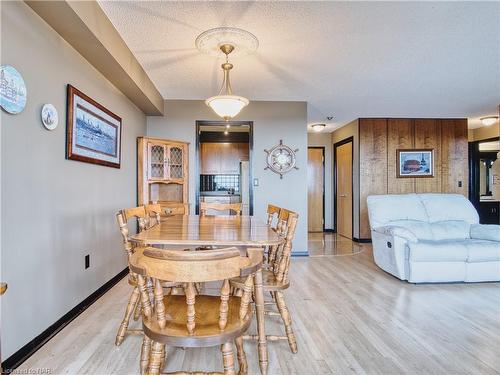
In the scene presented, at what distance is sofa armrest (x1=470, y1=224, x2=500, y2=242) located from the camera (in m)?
3.45

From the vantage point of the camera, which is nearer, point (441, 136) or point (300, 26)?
point (300, 26)

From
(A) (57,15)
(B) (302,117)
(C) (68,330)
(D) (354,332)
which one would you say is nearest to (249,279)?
(D) (354,332)

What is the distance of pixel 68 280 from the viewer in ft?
7.70

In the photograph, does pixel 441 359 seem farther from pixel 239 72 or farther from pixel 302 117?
pixel 302 117

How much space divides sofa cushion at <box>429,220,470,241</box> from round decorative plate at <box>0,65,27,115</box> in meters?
4.17

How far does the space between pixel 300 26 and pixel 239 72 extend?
1138mm

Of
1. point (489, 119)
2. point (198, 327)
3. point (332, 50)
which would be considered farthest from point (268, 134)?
point (489, 119)

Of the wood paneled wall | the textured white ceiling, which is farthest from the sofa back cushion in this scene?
the wood paneled wall

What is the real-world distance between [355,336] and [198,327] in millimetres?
1363

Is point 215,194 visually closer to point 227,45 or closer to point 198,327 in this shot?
point 227,45

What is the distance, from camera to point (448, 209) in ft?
12.9

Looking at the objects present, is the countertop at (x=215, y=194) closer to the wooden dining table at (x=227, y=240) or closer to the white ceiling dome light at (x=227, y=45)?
the white ceiling dome light at (x=227, y=45)

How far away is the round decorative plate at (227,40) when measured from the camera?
2.46m

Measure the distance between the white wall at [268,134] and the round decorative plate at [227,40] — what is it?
186cm
